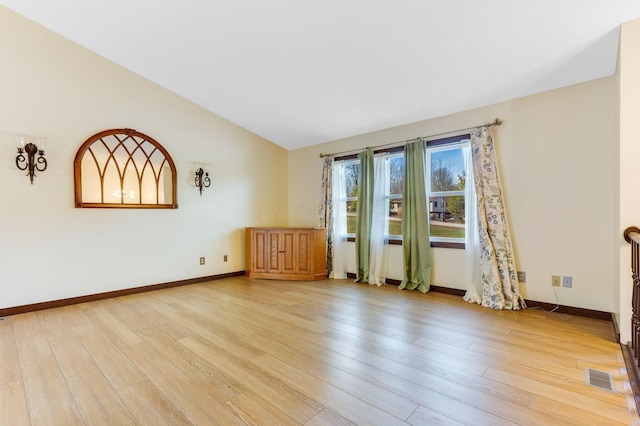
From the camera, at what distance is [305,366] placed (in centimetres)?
202

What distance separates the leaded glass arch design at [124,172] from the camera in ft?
11.8

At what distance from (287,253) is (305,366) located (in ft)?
9.25

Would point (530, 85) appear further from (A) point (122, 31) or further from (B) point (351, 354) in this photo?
(A) point (122, 31)

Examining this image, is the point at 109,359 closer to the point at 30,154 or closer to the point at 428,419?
the point at 428,419

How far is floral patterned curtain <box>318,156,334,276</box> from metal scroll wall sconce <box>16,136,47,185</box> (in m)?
3.60

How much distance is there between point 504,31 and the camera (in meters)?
2.38

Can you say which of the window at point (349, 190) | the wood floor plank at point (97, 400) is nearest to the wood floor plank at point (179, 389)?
the wood floor plank at point (97, 400)

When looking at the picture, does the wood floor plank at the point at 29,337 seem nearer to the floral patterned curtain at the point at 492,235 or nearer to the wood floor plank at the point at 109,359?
the wood floor plank at the point at 109,359

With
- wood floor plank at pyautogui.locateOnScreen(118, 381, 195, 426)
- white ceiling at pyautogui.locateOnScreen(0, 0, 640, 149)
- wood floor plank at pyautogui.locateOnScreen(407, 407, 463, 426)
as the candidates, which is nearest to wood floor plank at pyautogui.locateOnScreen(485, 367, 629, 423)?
wood floor plank at pyautogui.locateOnScreen(407, 407, 463, 426)

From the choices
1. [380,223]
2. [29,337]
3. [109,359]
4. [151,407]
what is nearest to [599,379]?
[151,407]

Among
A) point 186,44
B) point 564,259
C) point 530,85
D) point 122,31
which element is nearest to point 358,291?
point 564,259

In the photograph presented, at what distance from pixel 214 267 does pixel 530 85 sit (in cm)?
471

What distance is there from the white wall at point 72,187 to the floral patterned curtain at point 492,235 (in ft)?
11.9

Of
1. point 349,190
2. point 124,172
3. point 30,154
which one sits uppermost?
point 30,154
